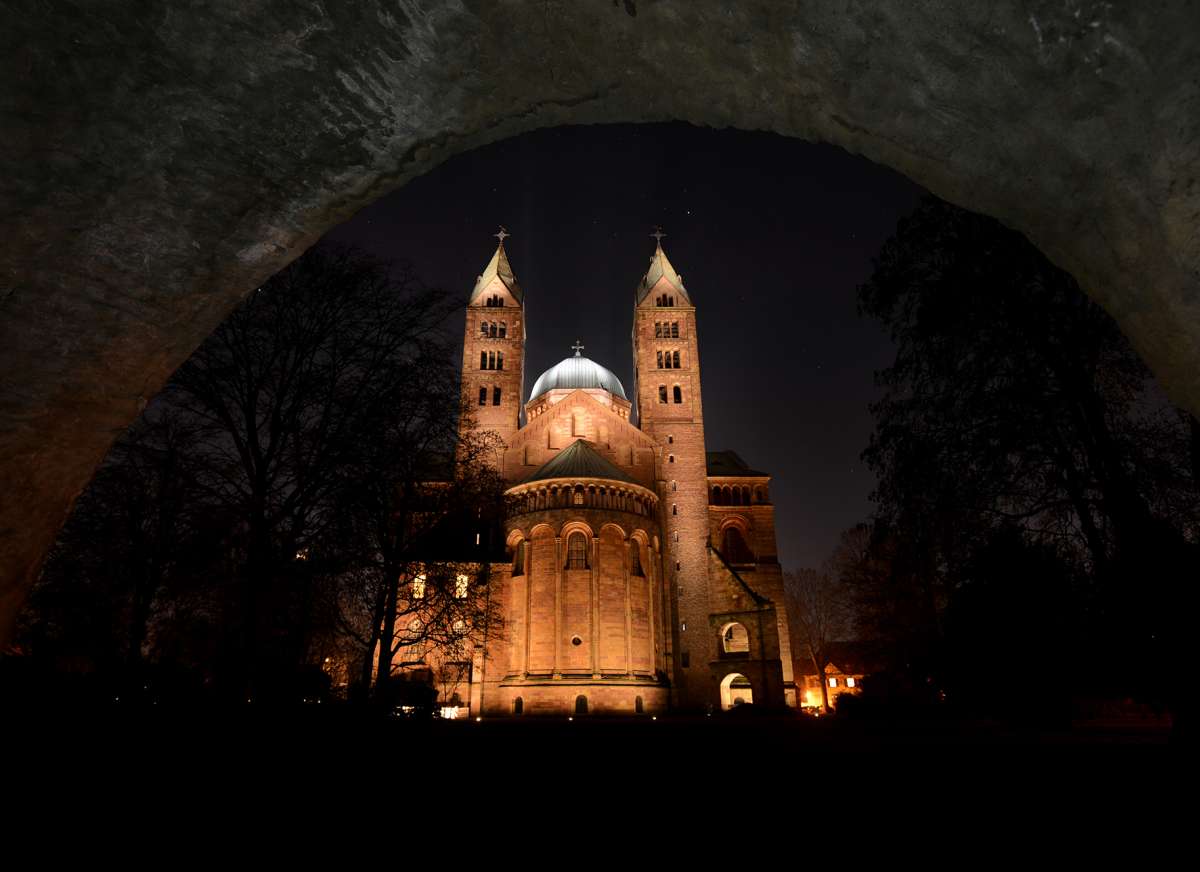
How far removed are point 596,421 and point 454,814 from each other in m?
41.5

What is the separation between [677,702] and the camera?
127 ft

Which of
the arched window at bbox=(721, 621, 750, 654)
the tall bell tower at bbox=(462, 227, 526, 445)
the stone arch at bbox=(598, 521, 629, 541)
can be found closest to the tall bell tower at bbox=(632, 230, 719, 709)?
the arched window at bbox=(721, 621, 750, 654)

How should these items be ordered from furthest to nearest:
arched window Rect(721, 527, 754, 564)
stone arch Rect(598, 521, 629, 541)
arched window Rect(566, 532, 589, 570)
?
1. arched window Rect(721, 527, 754, 564)
2. stone arch Rect(598, 521, 629, 541)
3. arched window Rect(566, 532, 589, 570)

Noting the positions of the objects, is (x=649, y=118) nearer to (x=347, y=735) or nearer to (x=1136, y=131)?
(x=1136, y=131)

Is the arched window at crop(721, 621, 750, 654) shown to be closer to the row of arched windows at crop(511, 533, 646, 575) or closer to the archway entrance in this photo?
the archway entrance

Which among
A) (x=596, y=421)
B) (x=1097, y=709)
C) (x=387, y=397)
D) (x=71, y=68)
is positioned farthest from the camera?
(x=596, y=421)

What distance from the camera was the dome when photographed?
57.9 m

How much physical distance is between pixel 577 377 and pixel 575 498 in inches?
934

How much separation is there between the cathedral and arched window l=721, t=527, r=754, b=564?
11cm

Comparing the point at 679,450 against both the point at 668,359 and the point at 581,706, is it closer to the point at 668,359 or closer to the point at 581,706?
the point at 668,359

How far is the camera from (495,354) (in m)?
50.8

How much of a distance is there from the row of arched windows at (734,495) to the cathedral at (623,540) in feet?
0.34

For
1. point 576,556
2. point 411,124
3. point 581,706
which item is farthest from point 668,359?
point 411,124

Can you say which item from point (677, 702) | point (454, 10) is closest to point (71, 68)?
point (454, 10)
